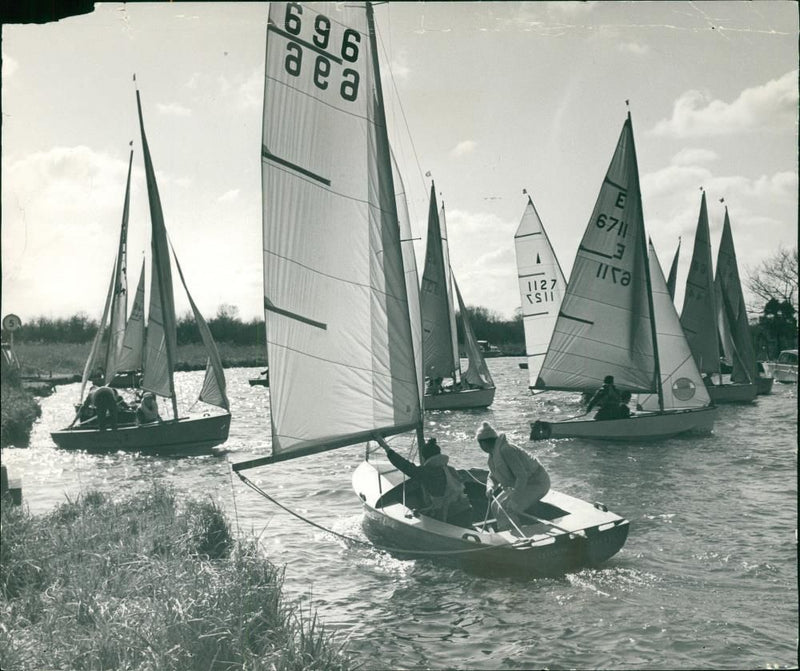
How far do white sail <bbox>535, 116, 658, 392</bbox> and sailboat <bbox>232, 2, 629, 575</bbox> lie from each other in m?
6.14

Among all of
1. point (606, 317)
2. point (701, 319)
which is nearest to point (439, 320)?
point (606, 317)

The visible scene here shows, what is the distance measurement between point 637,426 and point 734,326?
15.6 ft

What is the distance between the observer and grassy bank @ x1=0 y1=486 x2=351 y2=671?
4633 mm

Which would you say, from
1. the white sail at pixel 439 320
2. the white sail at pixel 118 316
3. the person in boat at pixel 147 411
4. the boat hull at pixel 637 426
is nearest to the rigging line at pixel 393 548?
the boat hull at pixel 637 426

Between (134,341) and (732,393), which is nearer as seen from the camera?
(732,393)

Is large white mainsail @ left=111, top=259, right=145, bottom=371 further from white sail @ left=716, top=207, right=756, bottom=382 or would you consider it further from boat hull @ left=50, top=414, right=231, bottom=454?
white sail @ left=716, top=207, right=756, bottom=382

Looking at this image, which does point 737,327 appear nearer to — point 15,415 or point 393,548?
point 393,548

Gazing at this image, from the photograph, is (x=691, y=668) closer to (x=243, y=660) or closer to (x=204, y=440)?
(x=243, y=660)

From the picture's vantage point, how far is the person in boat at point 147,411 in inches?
571

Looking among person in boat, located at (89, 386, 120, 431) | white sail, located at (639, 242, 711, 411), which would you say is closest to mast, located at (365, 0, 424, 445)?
white sail, located at (639, 242, 711, 411)

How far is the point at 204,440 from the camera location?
14305 mm

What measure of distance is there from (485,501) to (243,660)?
3722 mm

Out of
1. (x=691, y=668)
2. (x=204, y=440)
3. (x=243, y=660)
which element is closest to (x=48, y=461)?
(x=204, y=440)

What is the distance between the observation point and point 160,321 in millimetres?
14984
